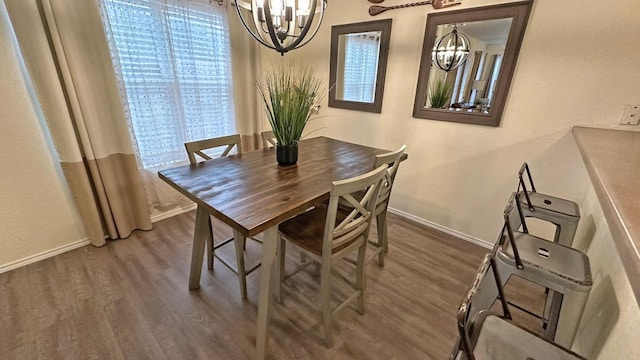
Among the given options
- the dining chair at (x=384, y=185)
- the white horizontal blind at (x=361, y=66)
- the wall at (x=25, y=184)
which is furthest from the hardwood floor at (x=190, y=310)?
the white horizontal blind at (x=361, y=66)

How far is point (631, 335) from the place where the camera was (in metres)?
0.80

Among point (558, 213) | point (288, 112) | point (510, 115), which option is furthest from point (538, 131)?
point (288, 112)

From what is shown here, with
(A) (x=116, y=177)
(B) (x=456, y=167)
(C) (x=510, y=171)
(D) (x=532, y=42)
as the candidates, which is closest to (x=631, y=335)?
(C) (x=510, y=171)

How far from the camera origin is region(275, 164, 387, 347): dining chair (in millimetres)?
1160

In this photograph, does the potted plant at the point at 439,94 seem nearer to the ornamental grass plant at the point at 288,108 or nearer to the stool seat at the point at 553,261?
the ornamental grass plant at the point at 288,108

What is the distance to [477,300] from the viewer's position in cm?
85

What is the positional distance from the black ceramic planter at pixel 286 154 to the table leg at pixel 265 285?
66 cm

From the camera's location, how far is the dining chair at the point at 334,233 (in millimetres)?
1160

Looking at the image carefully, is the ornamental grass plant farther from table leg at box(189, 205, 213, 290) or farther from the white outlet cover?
the white outlet cover

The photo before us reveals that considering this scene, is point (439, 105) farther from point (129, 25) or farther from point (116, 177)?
point (116, 177)

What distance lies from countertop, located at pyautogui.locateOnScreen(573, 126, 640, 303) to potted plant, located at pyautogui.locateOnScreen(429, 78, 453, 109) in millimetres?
938

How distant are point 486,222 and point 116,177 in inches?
126

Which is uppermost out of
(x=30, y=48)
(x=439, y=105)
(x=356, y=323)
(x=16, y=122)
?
(x=30, y=48)

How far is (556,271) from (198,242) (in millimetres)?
1785
